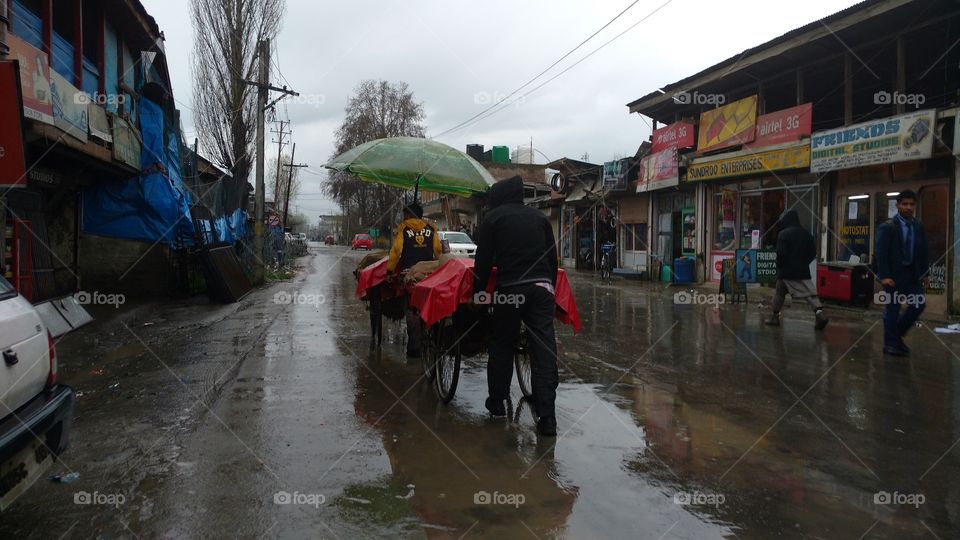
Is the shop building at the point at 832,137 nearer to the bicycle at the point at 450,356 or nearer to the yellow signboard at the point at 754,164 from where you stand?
the yellow signboard at the point at 754,164

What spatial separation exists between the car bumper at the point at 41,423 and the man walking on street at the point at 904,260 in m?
7.98

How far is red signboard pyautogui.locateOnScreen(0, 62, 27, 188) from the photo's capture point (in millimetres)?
6066

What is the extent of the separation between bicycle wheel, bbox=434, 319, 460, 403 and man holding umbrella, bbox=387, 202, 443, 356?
1096mm

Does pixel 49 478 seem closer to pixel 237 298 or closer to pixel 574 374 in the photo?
pixel 574 374

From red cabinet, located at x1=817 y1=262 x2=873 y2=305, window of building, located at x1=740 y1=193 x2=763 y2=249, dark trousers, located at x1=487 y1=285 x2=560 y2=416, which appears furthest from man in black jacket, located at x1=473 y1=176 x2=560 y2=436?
window of building, located at x1=740 y1=193 x2=763 y2=249

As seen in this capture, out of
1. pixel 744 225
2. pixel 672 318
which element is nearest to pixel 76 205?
pixel 672 318

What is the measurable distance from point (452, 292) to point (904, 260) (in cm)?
587

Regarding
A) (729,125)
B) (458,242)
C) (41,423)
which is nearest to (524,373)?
(41,423)

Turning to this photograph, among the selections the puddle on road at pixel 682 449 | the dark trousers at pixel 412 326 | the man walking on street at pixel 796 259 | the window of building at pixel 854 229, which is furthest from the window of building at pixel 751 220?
the dark trousers at pixel 412 326

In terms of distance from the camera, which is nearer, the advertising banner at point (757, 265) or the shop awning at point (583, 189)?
the advertising banner at point (757, 265)

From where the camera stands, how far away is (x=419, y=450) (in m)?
4.20

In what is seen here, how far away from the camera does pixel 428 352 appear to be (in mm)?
5996

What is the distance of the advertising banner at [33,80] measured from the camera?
25.2 ft

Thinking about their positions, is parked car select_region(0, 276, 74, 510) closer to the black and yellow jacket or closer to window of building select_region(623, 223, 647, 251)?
the black and yellow jacket
